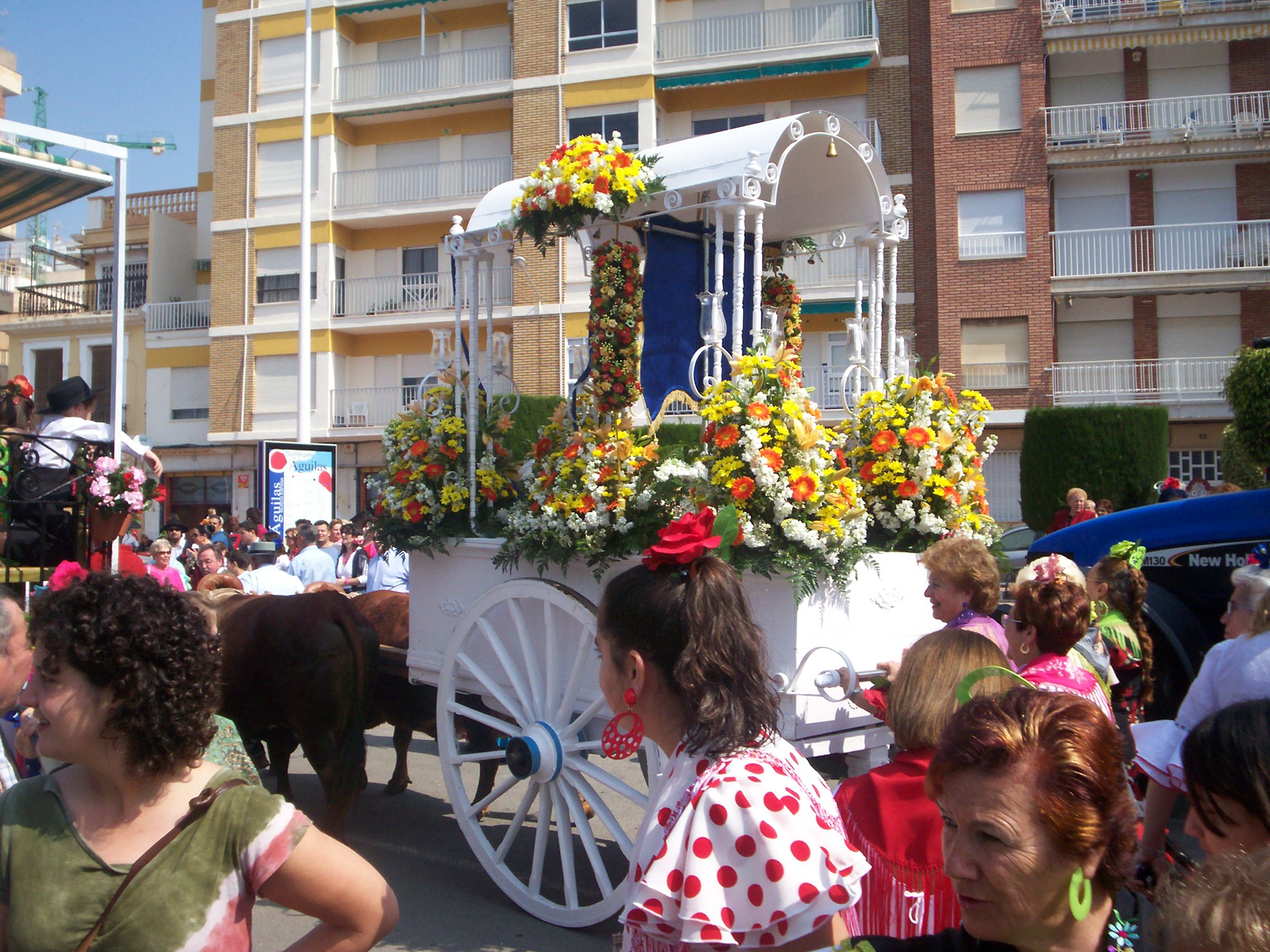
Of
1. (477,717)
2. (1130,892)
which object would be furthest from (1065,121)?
(1130,892)

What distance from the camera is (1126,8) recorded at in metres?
24.1

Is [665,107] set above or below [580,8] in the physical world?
below

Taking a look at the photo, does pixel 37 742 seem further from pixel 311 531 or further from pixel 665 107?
pixel 665 107

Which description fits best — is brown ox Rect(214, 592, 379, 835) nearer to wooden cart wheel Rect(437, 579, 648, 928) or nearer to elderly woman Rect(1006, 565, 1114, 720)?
wooden cart wheel Rect(437, 579, 648, 928)

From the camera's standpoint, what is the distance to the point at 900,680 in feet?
8.82

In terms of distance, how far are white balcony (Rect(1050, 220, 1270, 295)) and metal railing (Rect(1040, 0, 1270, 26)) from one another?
4.58m

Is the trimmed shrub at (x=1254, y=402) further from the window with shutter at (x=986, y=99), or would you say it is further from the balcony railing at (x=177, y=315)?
the balcony railing at (x=177, y=315)

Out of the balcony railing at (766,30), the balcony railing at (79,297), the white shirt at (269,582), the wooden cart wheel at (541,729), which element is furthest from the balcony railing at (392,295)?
the wooden cart wheel at (541,729)

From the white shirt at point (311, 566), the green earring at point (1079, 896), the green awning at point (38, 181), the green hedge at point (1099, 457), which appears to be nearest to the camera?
the green earring at point (1079, 896)

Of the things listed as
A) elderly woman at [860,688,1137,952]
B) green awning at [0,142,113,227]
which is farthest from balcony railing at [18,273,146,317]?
elderly woman at [860,688,1137,952]

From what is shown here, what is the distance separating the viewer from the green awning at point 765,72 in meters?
23.3

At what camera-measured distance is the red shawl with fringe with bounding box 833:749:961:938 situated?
8.35ft

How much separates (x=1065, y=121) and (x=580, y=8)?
11.6 metres

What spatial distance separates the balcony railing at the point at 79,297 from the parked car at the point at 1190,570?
29.7m
